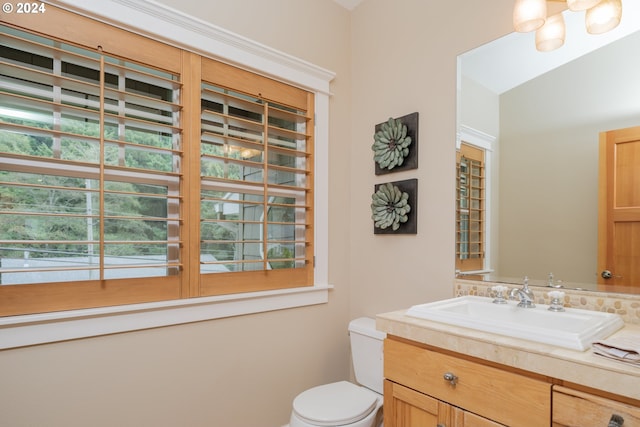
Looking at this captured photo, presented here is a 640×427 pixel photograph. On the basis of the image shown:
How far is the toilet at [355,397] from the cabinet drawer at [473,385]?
13.8 inches

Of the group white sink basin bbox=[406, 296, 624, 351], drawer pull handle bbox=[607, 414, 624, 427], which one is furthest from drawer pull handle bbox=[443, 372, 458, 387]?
drawer pull handle bbox=[607, 414, 624, 427]

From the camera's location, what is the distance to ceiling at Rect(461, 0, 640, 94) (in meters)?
1.34

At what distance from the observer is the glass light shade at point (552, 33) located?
1462 millimetres

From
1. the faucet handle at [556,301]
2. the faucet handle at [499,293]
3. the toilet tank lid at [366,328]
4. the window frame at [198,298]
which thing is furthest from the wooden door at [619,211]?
the window frame at [198,298]

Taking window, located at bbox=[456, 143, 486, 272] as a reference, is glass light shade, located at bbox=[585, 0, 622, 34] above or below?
above

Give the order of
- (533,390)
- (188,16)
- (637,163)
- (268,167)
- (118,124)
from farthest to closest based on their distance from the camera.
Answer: (268,167)
(188,16)
(118,124)
(637,163)
(533,390)

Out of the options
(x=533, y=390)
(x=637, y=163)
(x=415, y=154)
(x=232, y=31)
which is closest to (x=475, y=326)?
(x=533, y=390)

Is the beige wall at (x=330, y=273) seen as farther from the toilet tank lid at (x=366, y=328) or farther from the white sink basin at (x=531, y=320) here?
the white sink basin at (x=531, y=320)

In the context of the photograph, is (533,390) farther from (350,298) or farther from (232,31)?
(232,31)

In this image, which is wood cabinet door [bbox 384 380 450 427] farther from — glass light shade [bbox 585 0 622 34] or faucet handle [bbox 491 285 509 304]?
glass light shade [bbox 585 0 622 34]

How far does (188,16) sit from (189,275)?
48.8 inches

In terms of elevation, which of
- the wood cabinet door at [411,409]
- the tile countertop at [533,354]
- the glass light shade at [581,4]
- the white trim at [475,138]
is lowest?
the wood cabinet door at [411,409]

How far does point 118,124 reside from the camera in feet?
5.16

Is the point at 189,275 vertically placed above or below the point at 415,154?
below
